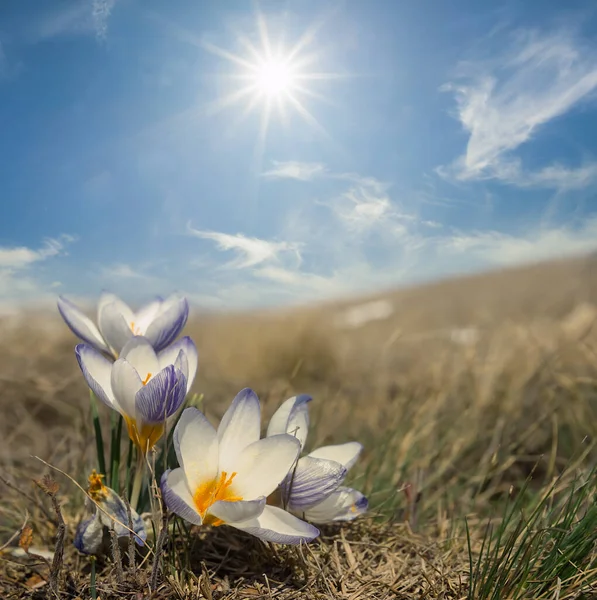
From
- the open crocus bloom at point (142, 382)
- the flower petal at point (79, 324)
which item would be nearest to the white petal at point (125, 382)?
the open crocus bloom at point (142, 382)

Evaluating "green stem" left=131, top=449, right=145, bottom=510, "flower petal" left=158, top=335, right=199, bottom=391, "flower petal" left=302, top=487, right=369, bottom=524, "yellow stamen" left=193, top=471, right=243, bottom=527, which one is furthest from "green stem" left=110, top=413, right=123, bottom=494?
"flower petal" left=302, top=487, right=369, bottom=524

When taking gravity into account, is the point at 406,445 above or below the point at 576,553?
above

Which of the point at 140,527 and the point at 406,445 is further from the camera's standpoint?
the point at 406,445

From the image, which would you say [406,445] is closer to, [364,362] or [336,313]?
[364,362]

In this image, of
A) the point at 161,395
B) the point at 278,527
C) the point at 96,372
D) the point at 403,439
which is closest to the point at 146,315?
the point at 96,372

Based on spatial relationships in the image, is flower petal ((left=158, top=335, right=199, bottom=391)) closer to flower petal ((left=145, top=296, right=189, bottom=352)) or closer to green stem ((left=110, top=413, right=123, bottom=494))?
flower petal ((left=145, top=296, right=189, bottom=352))

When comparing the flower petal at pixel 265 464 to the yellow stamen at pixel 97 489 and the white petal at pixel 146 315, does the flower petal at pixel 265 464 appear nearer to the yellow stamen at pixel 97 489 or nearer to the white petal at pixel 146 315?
the yellow stamen at pixel 97 489

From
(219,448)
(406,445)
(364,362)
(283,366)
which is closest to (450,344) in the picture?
(364,362)
